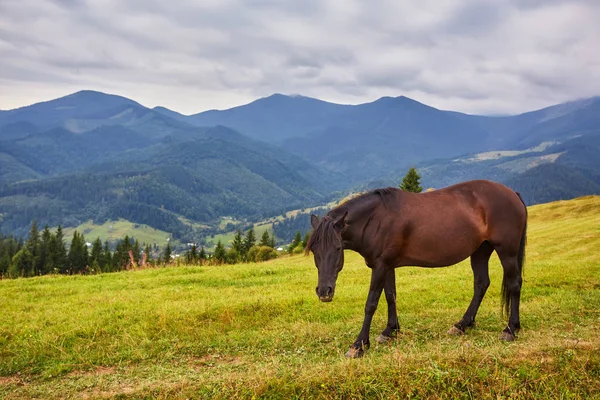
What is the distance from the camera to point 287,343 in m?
8.91

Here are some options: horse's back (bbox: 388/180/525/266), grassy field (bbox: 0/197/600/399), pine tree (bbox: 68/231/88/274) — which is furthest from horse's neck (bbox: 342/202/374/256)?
pine tree (bbox: 68/231/88/274)

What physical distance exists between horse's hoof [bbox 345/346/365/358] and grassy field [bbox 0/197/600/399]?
308 mm

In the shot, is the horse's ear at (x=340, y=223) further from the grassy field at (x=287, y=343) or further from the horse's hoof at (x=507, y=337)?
the horse's hoof at (x=507, y=337)

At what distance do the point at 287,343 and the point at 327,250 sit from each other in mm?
2784

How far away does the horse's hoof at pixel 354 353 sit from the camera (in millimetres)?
7768

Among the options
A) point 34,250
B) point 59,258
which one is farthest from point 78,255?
point 34,250

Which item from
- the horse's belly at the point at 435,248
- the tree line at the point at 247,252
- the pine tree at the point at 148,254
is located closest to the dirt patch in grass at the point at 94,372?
the horse's belly at the point at 435,248

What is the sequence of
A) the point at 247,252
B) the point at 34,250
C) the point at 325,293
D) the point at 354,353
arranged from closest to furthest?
1. the point at 325,293
2. the point at 354,353
3. the point at 247,252
4. the point at 34,250

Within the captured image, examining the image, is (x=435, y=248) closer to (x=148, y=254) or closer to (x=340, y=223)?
(x=340, y=223)

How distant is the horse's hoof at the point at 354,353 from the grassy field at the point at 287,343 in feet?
1.01

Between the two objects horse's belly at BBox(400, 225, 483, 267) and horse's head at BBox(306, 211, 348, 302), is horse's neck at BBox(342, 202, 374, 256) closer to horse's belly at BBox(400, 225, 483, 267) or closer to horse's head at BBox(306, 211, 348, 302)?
horse's head at BBox(306, 211, 348, 302)

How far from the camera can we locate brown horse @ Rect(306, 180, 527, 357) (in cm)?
786

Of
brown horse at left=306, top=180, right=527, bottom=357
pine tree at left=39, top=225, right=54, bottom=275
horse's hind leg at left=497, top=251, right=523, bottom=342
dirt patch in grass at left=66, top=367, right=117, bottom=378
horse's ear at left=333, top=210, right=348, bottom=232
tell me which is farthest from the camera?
pine tree at left=39, top=225, right=54, bottom=275

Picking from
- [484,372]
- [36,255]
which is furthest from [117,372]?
[36,255]
